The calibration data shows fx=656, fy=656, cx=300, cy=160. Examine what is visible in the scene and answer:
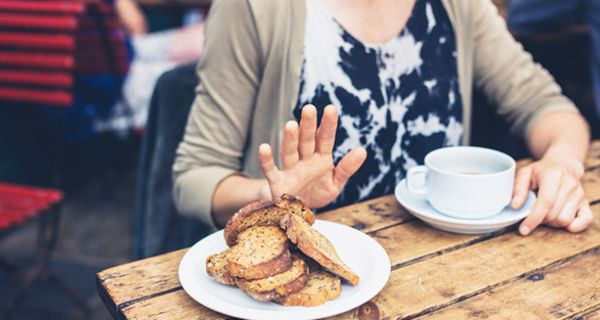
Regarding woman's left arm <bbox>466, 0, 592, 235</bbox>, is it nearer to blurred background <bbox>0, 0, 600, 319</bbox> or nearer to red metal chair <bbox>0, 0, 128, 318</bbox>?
blurred background <bbox>0, 0, 600, 319</bbox>

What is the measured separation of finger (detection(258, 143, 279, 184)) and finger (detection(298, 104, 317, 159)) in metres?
0.06

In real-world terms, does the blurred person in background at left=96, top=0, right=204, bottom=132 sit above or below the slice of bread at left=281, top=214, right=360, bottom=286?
below

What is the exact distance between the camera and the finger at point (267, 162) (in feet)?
3.32

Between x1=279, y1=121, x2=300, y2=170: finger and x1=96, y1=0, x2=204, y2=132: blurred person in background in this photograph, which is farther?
x1=96, y1=0, x2=204, y2=132: blurred person in background

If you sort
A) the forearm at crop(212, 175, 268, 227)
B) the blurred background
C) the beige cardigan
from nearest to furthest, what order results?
the forearm at crop(212, 175, 268, 227) → the beige cardigan → the blurred background

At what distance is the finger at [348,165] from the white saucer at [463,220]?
0.12 m

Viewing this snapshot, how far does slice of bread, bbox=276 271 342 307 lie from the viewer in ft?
2.77

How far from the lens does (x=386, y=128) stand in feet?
4.98

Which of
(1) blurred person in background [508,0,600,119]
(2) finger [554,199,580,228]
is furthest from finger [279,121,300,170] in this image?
(1) blurred person in background [508,0,600,119]

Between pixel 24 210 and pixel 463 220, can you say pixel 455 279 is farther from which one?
pixel 24 210

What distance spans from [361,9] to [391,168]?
0.37m

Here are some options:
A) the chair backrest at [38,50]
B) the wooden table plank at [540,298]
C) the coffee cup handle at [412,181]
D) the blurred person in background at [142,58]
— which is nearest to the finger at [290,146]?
the coffee cup handle at [412,181]

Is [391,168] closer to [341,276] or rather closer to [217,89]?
[217,89]

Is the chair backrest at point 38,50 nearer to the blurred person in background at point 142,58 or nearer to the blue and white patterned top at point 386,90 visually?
the blurred person in background at point 142,58
